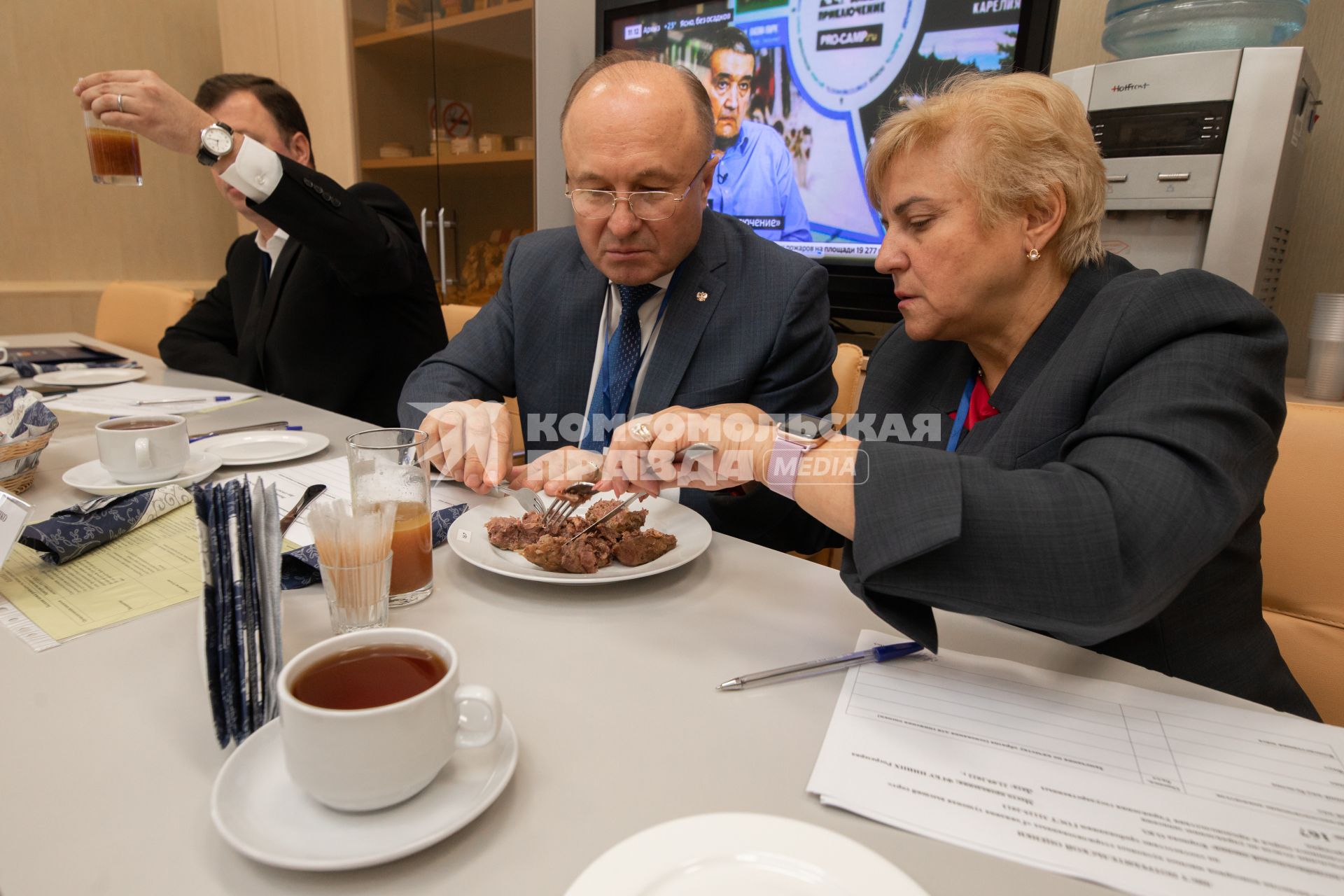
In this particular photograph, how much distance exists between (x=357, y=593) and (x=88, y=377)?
1728mm

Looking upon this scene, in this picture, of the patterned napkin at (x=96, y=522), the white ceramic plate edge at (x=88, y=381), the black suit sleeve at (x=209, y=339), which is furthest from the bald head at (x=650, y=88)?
the black suit sleeve at (x=209, y=339)

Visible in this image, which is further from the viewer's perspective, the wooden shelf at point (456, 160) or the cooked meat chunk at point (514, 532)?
the wooden shelf at point (456, 160)

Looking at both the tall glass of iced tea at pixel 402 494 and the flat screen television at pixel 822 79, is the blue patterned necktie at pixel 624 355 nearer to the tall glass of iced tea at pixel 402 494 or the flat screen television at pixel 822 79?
the tall glass of iced tea at pixel 402 494

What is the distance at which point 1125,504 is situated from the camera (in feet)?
2.19

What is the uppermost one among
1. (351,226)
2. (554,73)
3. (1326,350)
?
(554,73)

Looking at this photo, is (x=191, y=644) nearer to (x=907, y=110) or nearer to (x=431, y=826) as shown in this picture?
(x=431, y=826)

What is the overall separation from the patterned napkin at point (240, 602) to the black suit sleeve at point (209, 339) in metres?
2.03

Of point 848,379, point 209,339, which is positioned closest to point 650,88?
point 848,379

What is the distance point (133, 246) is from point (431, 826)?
189 inches

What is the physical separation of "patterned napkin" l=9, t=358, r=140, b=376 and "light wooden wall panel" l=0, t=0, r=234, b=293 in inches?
90.7

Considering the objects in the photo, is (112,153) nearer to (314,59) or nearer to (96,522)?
(96,522)

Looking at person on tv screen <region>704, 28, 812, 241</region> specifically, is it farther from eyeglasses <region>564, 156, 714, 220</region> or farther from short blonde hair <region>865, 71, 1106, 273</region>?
short blonde hair <region>865, 71, 1106, 273</region>

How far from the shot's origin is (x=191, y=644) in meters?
0.74

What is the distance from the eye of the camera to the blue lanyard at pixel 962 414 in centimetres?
119
